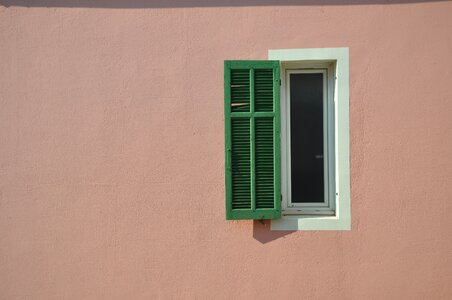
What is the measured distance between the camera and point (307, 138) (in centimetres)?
329

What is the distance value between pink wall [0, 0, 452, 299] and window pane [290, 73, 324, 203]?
289 millimetres

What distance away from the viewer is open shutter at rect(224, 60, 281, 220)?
309 cm

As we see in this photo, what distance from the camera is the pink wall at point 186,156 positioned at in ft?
10.0

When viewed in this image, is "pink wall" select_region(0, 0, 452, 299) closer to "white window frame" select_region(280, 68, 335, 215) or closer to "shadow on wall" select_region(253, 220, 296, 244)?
"shadow on wall" select_region(253, 220, 296, 244)

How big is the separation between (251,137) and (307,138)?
50 cm

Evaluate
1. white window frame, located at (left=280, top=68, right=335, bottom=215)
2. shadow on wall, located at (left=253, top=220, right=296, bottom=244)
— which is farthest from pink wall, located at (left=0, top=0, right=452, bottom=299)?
white window frame, located at (left=280, top=68, right=335, bottom=215)

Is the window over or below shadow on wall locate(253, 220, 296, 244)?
over

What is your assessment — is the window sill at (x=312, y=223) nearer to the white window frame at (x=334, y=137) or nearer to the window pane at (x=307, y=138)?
the white window frame at (x=334, y=137)

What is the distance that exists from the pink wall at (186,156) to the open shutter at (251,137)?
102mm

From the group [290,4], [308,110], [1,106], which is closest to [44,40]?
[1,106]

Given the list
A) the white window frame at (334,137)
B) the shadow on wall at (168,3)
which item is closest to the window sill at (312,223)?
the white window frame at (334,137)

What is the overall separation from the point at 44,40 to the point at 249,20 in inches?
63.3

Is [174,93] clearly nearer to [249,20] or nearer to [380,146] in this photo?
[249,20]

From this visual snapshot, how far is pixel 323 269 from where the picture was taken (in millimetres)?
3111
